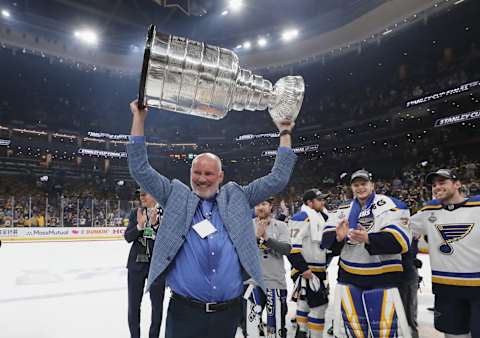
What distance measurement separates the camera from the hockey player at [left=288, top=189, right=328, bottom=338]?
3.54m

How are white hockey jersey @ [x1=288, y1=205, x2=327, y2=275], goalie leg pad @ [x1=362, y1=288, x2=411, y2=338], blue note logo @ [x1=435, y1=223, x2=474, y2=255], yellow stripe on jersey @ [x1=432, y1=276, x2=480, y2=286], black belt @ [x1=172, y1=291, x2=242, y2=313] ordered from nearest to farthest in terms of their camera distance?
black belt @ [x1=172, y1=291, x2=242, y2=313] < goalie leg pad @ [x1=362, y1=288, x2=411, y2=338] < yellow stripe on jersey @ [x1=432, y1=276, x2=480, y2=286] < blue note logo @ [x1=435, y1=223, x2=474, y2=255] < white hockey jersey @ [x1=288, y1=205, x2=327, y2=275]


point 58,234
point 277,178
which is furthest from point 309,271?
point 58,234

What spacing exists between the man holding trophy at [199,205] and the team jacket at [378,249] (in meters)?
0.86

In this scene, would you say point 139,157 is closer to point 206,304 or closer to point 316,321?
point 206,304

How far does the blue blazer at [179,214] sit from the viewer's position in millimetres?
1808

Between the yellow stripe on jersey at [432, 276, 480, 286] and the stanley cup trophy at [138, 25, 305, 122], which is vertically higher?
the stanley cup trophy at [138, 25, 305, 122]

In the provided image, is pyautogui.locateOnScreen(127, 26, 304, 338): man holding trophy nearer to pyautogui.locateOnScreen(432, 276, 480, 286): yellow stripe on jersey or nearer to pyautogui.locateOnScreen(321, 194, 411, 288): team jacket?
pyautogui.locateOnScreen(321, 194, 411, 288): team jacket

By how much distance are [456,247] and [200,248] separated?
1.98 metres

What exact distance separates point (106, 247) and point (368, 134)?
53.1 ft

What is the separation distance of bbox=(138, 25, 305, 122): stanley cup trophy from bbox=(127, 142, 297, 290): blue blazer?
299mm

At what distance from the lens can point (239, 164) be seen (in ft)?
92.5

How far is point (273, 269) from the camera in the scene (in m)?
3.67

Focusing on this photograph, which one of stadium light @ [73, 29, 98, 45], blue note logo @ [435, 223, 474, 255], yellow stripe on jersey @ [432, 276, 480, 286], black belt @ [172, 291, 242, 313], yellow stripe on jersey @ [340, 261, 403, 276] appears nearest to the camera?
black belt @ [172, 291, 242, 313]

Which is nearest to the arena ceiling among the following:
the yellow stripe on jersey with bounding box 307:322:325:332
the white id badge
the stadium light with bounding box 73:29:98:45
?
the stadium light with bounding box 73:29:98:45
